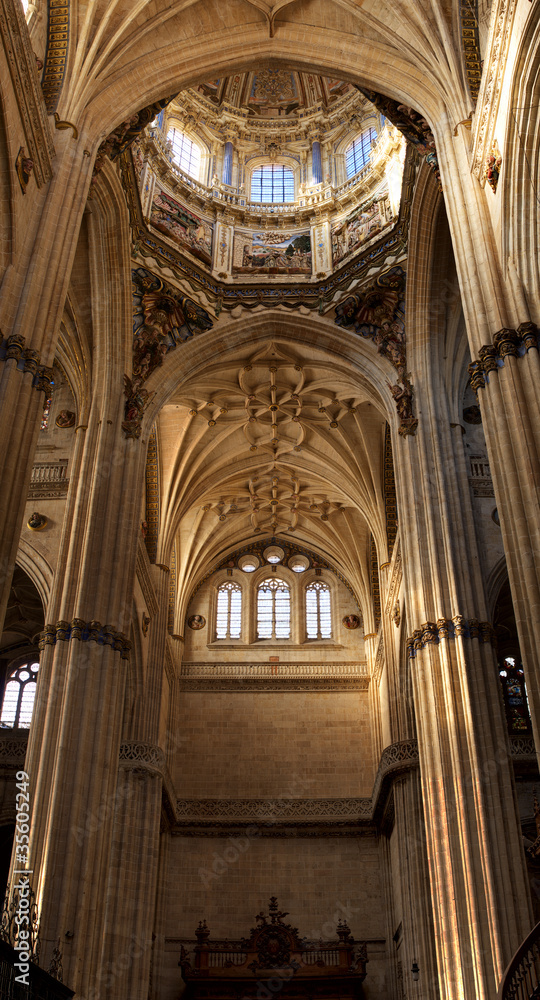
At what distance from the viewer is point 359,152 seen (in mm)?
24016

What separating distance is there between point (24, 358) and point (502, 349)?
5700mm

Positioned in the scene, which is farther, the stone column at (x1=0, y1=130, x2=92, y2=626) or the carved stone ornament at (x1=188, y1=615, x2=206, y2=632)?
the carved stone ornament at (x1=188, y1=615, x2=206, y2=632)

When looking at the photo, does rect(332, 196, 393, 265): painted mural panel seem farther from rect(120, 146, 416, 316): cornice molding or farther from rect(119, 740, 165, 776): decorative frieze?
rect(119, 740, 165, 776): decorative frieze

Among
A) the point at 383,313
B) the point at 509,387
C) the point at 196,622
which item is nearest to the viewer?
the point at 509,387

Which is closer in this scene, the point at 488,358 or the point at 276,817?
the point at 488,358

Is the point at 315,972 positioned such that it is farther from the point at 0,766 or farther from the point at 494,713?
the point at 494,713

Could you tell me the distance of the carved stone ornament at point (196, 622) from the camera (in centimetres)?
2920

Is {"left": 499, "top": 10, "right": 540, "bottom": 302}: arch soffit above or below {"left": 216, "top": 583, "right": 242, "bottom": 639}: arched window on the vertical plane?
below

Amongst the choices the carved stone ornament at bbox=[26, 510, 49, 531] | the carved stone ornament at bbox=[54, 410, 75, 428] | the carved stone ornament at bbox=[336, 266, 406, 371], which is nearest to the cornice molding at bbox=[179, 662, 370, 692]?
the carved stone ornament at bbox=[54, 410, 75, 428]

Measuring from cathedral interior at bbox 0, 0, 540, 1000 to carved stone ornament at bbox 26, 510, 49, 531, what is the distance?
0.05m

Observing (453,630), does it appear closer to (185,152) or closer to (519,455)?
(519,455)

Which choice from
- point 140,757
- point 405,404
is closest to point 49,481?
point 140,757

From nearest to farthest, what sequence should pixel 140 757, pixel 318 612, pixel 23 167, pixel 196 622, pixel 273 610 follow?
pixel 23 167
pixel 140 757
pixel 196 622
pixel 318 612
pixel 273 610

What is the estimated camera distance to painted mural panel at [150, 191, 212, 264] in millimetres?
21359
